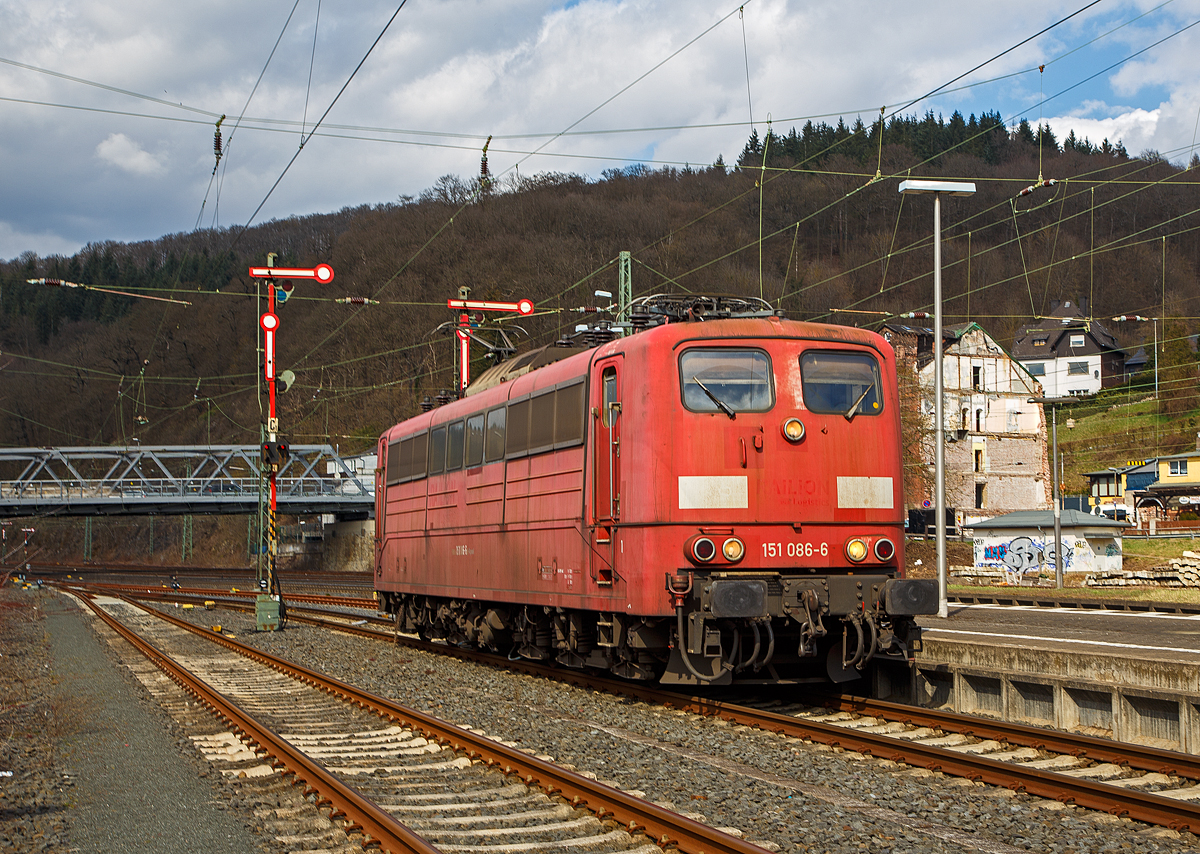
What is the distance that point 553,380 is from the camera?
43.2 feet

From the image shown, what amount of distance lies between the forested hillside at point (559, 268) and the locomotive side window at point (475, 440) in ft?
75.1

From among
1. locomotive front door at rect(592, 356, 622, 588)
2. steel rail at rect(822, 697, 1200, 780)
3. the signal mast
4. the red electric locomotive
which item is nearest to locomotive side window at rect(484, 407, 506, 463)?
the red electric locomotive

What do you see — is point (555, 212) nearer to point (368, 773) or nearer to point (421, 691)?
point (421, 691)

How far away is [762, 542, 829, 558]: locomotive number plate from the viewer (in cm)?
1069

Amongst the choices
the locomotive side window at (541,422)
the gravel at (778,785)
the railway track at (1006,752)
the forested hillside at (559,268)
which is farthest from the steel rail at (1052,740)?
the forested hillside at (559,268)

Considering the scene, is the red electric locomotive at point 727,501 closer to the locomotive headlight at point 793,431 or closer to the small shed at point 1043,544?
the locomotive headlight at point 793,431

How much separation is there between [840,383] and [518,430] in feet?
14.3

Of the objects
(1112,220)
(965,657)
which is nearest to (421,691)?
(965,657)

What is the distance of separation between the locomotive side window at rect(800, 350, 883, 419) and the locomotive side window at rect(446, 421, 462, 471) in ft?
21.4

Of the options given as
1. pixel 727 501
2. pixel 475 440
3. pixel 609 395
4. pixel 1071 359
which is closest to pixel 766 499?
pixel 727 501

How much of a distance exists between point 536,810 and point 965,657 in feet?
21.9

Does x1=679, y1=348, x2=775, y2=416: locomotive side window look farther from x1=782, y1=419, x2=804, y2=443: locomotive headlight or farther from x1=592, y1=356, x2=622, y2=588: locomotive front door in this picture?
x1=592, y1=356, x2=622, y2=588: locomotive front door

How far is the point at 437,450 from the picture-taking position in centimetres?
1747

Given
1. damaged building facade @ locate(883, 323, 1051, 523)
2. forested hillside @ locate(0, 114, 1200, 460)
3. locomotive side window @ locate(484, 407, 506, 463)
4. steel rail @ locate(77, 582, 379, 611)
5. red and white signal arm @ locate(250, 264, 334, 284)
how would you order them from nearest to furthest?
locomotive side window @ locate(484, 407, 506, 463)
red and white signal arm @ locate(250, 264, 334, 284)
steel rail @ locate(77, 582, 379, 611)
forested hillside @ locate(0, 114, 1200, 460)
damaged building facade @ locate(883, 323, 1051, 523)
